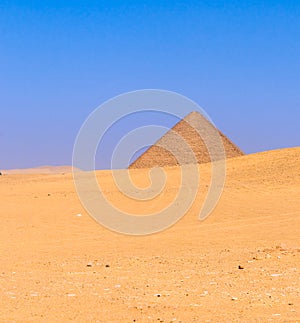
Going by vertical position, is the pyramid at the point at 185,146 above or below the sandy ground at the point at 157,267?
above

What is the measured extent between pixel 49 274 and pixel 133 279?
1.39 meters

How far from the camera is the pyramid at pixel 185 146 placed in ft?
149

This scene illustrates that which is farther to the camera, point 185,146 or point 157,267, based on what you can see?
point 185,146

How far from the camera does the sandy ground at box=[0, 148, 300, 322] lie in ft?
20.8

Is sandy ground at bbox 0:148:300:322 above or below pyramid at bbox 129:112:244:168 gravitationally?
below

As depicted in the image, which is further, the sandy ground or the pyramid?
the pyramid

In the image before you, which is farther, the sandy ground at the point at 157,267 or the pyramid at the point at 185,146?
the pyramid at the point at 185,146

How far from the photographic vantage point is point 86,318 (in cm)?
607

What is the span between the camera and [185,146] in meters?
46.3

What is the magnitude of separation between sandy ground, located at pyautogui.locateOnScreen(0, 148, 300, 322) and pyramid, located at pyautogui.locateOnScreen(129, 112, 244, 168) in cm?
2510

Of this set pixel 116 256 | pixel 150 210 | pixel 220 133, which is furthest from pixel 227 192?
pixel 220 133

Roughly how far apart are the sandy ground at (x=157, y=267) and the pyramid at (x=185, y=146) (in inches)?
988

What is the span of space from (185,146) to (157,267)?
37.2 metres

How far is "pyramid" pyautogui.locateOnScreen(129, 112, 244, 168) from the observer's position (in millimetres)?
45438
